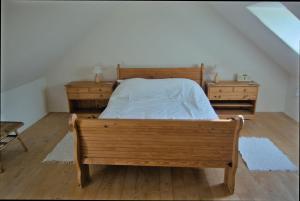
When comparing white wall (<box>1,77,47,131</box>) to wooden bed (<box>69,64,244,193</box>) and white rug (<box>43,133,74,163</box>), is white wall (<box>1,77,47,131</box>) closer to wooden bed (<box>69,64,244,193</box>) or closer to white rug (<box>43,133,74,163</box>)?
white rug (<box>43,133,74,163</box>)

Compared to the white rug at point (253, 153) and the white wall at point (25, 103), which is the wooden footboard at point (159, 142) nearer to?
the white rug at point (253, 153)

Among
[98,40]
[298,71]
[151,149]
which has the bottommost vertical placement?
[151,149]

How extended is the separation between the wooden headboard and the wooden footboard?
1927mm

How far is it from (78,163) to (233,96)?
98.3 inches

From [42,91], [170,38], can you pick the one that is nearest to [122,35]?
[170,38]

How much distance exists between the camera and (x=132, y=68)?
3787 mm

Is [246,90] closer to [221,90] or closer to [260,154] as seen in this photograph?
[221,90]

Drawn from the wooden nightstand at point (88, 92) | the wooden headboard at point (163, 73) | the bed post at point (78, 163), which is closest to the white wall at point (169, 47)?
the wooden headboard at point (163, 73)

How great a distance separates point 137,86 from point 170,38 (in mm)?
1029

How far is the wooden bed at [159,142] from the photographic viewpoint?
1.88m

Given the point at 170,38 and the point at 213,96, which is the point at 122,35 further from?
the point at 213,96

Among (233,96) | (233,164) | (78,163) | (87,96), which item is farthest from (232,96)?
(78,163)

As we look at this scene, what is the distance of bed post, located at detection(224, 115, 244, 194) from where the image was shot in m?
1.84

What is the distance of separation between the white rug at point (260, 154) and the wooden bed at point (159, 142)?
1.71 ft
